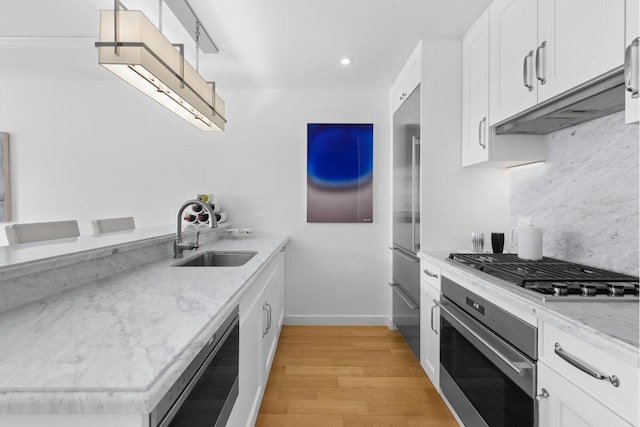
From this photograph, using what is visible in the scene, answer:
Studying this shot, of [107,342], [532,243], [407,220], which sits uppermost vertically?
[407,220]

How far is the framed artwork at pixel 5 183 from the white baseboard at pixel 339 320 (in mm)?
3051

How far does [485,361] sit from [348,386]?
113 cm

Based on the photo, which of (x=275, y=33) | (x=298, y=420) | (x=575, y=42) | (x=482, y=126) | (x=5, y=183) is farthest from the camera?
(x=5, y=183)

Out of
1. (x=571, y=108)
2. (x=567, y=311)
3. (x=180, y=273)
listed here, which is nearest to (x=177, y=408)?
(x=180, y=273)

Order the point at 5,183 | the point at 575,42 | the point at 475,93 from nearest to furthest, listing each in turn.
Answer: the point at 575,42, the point at 475,93, the point at 5,183

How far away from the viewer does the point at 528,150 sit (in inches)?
81.9

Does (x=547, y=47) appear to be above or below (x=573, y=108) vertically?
above

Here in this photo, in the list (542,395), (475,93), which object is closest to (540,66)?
(475,93)

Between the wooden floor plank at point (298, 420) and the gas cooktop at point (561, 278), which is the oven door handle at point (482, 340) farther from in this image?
the wooden floor plank at point (298, 420)

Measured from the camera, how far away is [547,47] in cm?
155

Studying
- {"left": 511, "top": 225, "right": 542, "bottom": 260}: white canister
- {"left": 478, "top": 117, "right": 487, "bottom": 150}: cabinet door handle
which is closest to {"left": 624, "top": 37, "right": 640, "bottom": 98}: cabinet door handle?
{"left": 511, "top": 225, "right": 542, "bottom": 260}: white canister

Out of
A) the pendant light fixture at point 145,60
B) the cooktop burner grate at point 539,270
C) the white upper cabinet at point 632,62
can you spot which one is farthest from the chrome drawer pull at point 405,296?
the pendant light fixture at point 145,60

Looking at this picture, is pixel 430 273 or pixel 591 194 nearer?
pixel 591 194

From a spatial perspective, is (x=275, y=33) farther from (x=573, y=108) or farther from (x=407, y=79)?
(x=573, y=108)
